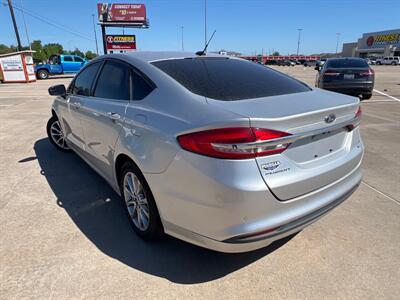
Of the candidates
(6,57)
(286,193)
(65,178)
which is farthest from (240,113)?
(6,57)

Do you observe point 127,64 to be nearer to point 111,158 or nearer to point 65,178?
point 111,158

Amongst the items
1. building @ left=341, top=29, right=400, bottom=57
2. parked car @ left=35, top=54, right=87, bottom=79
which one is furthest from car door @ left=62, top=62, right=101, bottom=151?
building @ left=341, top=29, right=400, bottom=57

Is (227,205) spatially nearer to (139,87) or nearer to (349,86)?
(139,87)

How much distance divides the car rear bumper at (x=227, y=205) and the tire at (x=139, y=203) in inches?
10.4

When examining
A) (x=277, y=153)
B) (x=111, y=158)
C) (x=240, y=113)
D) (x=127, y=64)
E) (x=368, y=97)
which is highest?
(x=127, y=64)

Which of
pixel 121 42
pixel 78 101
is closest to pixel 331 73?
pixel 78 101

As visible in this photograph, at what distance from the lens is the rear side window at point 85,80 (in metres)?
3.62

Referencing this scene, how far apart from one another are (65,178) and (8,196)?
711 mm

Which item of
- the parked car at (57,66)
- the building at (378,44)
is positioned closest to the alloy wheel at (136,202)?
the parked car at (57,66)

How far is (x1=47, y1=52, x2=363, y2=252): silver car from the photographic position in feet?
6.00

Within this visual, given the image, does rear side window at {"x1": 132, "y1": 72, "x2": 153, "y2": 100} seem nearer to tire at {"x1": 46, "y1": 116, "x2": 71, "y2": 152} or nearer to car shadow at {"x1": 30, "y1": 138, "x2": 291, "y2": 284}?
car shadow at {"x1": 30, "y1": 138, "x2": 291, "y2": 284}

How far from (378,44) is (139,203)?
3889 inches

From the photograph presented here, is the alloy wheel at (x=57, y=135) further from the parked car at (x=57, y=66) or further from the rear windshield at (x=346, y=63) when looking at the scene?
the parked car at (x=57, y=66)

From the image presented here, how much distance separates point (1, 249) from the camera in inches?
104
